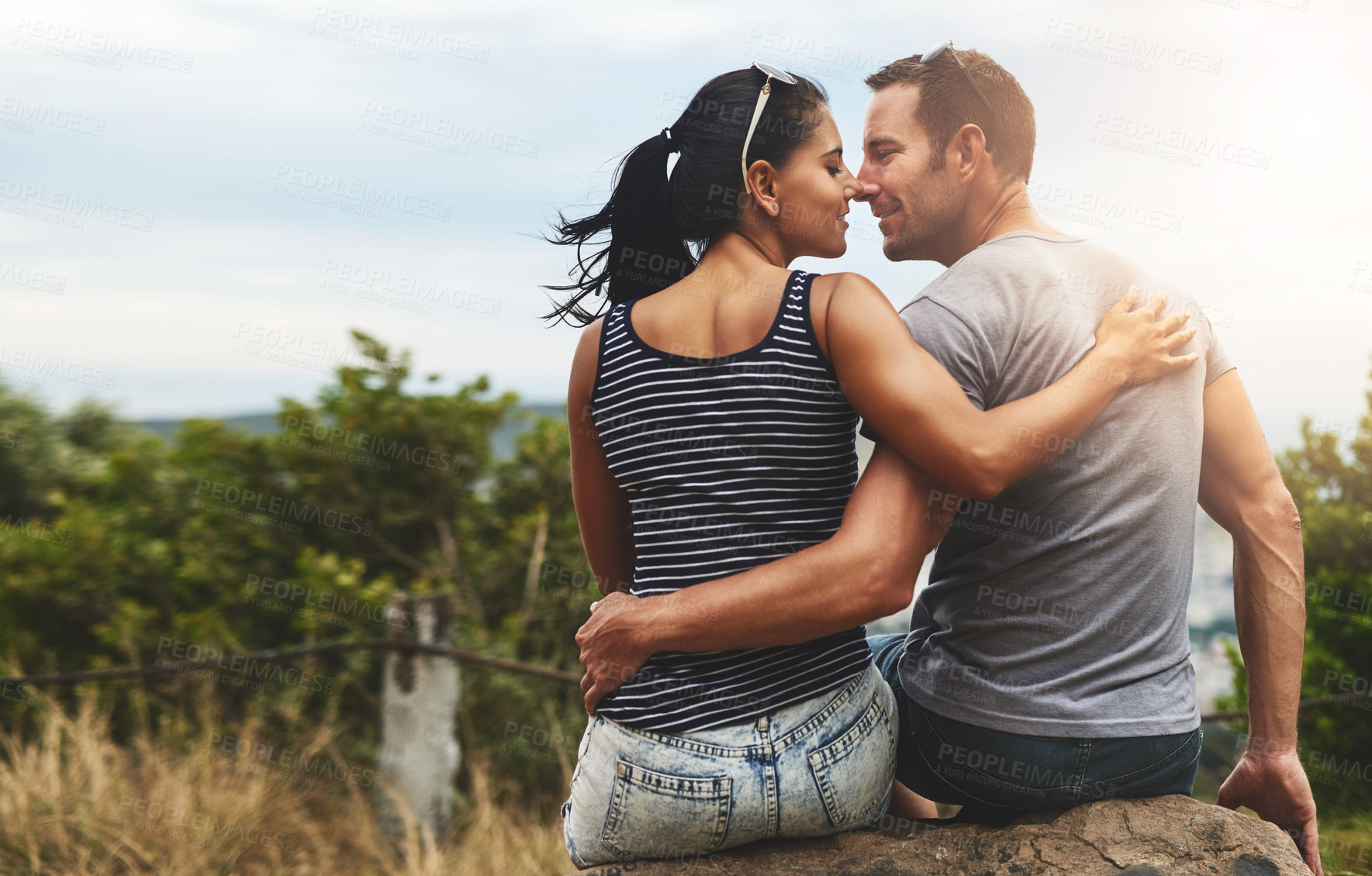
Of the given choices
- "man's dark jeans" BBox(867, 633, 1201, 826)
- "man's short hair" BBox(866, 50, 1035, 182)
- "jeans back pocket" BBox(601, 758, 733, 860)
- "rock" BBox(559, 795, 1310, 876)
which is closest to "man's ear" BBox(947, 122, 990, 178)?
"man's short hair" BBox(866, 50, 1035, 182)

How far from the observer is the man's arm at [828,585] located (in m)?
1.68

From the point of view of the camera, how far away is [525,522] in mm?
5266

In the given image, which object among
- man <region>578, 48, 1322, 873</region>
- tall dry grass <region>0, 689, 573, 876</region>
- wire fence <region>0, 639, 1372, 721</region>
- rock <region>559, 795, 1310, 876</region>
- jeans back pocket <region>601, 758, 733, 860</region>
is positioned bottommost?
tall dry grass <region>0, 689, 573, 876</region>

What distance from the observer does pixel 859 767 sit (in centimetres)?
180

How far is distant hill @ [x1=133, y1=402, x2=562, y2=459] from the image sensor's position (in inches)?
214

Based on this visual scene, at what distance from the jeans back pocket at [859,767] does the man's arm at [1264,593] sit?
3.18ft

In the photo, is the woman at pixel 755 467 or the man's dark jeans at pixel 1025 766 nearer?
the woman at pixel 755 467

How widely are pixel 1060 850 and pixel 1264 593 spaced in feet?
2.79

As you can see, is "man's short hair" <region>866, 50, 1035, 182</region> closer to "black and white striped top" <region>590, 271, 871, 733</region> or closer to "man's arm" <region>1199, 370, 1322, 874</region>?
"man's arm" <region>1199, 370, 1322, 874</region>

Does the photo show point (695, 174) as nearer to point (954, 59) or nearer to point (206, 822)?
point (954, 59)

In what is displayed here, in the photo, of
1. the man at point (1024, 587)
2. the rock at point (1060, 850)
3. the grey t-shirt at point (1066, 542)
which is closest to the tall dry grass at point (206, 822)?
the rock at point (1060, 850)

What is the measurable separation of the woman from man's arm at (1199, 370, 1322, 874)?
16.3 inches

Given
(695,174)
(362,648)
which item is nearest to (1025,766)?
(695,174)

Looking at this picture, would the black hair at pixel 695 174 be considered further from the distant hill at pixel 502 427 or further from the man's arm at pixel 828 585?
the distant hill at pixel 502 427
